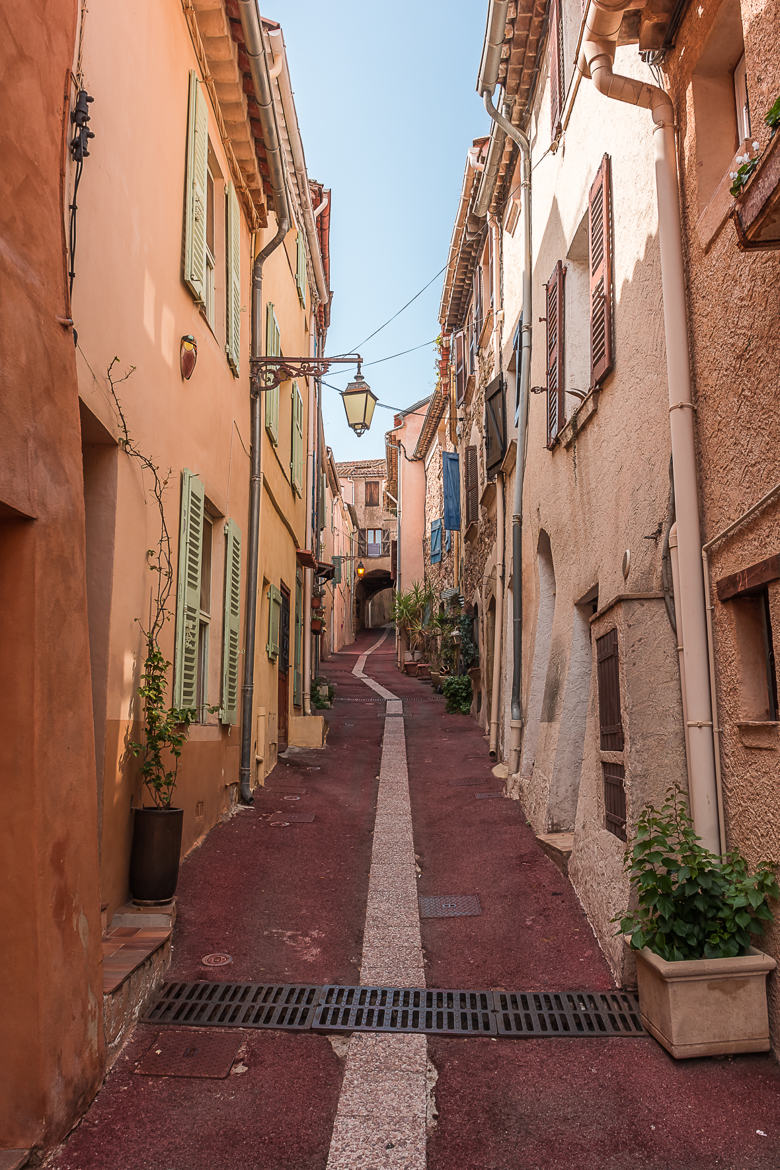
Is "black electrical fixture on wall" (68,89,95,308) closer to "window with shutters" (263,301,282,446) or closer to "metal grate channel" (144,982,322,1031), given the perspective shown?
"metal grate channel" (144,982,322,1031)

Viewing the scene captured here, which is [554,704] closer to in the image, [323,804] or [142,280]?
[323,804]

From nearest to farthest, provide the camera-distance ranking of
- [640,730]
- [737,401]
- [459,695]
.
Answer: [737,401] < [640,730] < [459,695]

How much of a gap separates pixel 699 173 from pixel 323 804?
21.0 ft

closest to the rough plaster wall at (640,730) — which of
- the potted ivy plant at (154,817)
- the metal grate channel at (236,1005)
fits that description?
the metal grate channel at (236,1005)

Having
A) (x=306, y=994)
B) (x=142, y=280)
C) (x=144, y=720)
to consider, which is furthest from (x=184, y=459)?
(x=306, y=994)

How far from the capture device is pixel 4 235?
316cm

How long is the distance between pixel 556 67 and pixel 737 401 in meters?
5.86

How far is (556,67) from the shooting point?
27.7 feet

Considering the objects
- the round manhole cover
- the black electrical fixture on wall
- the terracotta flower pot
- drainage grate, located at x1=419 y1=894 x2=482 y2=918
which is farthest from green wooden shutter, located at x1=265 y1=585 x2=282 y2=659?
the terracotta flower pot

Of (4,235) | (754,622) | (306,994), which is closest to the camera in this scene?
(4,235)

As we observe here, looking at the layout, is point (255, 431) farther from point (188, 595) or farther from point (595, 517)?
point (595, 517)

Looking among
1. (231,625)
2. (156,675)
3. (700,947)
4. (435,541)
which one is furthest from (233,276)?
(435,541)

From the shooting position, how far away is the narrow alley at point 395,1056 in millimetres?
3244

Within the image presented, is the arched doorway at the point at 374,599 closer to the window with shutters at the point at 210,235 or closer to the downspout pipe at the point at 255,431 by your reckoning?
the downspout pipe at the point at 255,431
